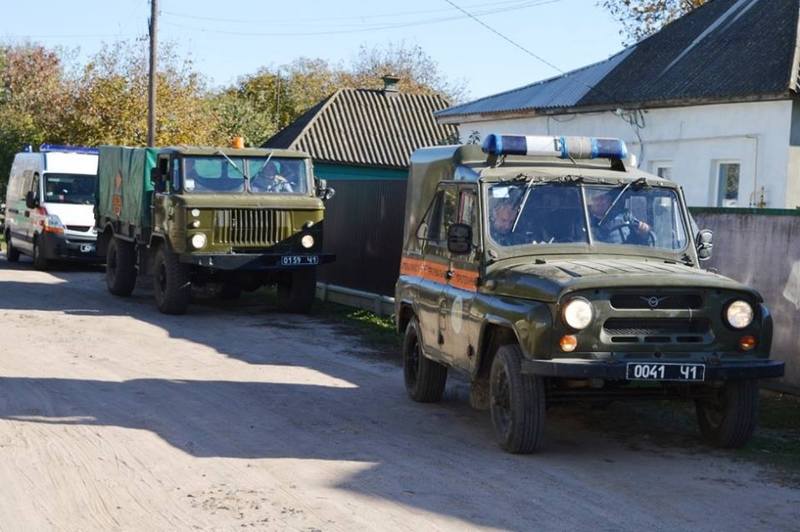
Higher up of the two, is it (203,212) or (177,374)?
(203,212)

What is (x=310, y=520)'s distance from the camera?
21.6ft

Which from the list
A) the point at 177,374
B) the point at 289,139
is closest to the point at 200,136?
the point at 289,139

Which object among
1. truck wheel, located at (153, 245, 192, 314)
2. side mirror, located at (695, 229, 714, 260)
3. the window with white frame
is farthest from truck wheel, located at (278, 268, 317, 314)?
side mirror, located at (695, 229, 714, 260)

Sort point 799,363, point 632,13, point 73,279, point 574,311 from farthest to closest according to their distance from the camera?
point 632,13 < point 73,279 < point 799,363 < point 574,311

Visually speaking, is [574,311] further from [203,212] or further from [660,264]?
[203,212]

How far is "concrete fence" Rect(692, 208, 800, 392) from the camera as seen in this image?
11195 millimetres

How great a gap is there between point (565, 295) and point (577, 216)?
140 centimetres

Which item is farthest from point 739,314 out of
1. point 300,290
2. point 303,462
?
point 300,290

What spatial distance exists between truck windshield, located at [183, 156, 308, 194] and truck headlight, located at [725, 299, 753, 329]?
1045 centimetres

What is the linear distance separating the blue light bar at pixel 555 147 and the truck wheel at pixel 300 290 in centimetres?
853

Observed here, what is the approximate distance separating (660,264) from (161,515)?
4027 millimetres

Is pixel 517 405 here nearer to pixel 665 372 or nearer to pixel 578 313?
pixel 578 313

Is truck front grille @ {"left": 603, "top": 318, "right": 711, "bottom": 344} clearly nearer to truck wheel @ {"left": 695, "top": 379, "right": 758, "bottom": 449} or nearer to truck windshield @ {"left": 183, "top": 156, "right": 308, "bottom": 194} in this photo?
truck wheel @ {"left": 695, "top": 379, "right": 758, "bottom": 449}

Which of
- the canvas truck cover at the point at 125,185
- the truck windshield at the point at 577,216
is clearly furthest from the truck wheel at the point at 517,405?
the canvas truck cover at the point at 125,185
